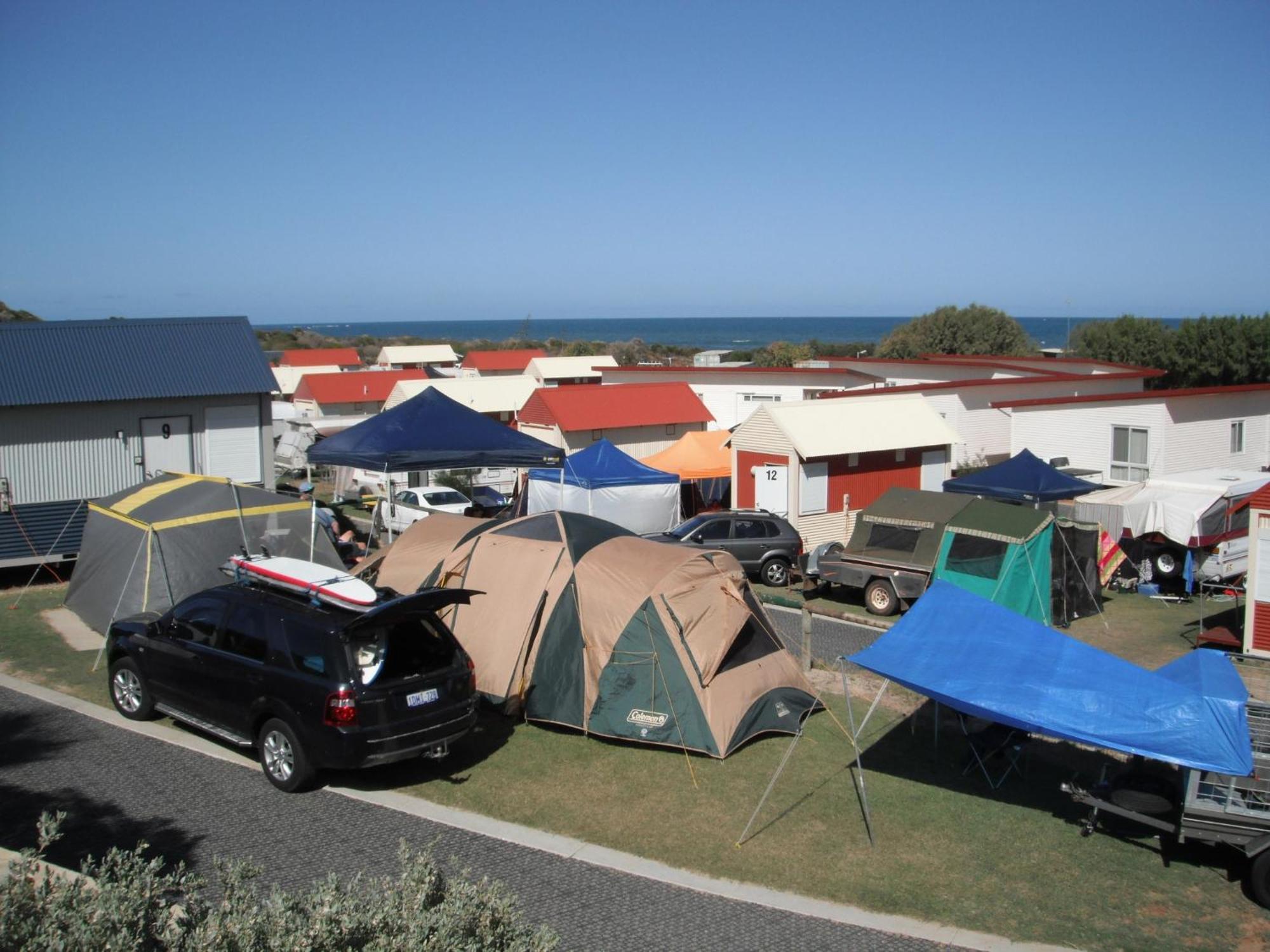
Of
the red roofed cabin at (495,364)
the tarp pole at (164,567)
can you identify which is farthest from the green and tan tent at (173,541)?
the red roofed cabin at (495,364)

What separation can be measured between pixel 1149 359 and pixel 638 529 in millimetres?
43307

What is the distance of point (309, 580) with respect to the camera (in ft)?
31.8

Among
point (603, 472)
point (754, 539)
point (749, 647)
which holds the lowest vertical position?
point (754, 539)

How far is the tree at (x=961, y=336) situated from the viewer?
241 ft

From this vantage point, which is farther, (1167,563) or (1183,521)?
(1167,563)

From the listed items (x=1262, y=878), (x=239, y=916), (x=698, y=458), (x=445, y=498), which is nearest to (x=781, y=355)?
(x=698, y=458)

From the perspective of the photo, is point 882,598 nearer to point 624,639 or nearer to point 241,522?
point 624,639

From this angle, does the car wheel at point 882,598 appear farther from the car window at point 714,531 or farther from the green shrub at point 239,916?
the green shrub at point 239,916

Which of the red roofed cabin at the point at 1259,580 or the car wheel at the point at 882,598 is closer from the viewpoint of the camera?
the red roofed cabin at the point at 1259,580

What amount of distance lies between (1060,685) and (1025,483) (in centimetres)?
1346

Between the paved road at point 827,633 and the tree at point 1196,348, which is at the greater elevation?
the tree at point 1196,348

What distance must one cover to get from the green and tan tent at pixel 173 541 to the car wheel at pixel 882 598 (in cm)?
901

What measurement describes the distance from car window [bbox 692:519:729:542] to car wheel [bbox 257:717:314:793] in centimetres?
1152

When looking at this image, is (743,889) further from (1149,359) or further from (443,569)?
(1149,359)
